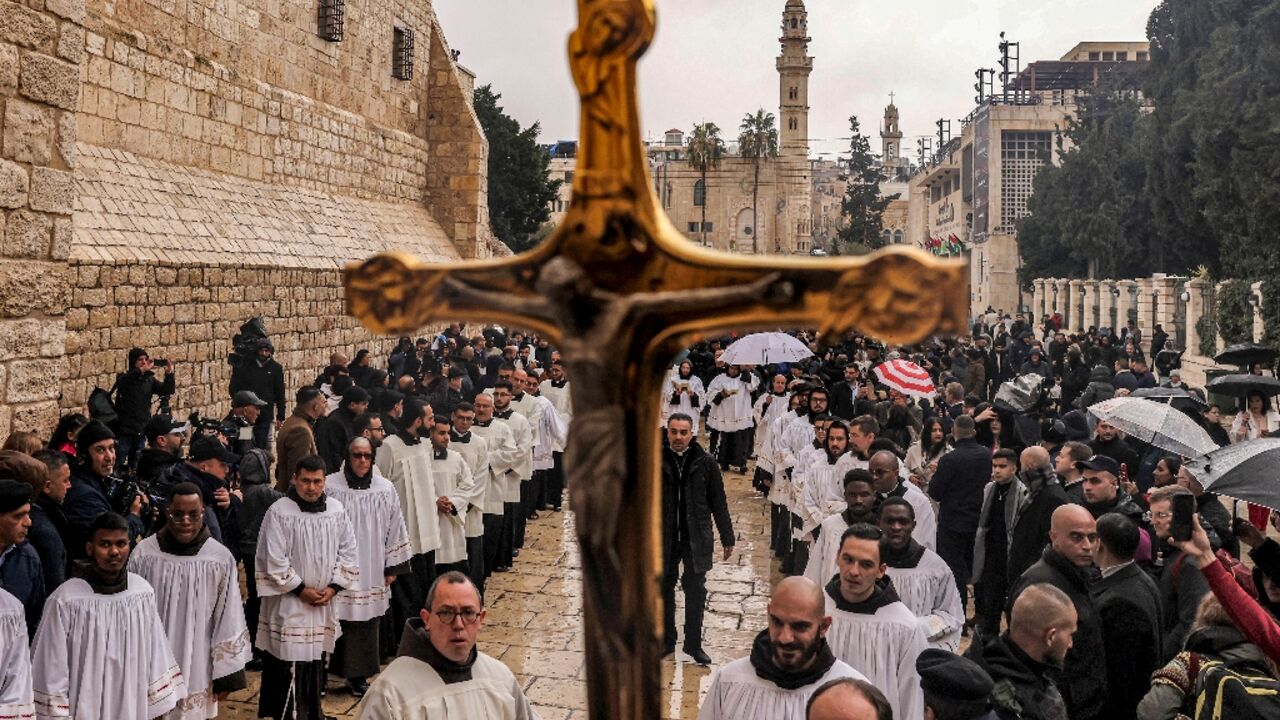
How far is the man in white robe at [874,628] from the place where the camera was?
14.8 ft

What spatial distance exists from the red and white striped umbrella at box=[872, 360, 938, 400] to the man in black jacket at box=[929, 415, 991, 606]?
2814mm

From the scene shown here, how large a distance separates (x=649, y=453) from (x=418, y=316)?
0.40 m

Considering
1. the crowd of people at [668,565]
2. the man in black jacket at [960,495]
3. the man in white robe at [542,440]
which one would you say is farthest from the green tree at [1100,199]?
the man in black jacket at [960,495]

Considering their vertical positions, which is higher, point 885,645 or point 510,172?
point 510,172

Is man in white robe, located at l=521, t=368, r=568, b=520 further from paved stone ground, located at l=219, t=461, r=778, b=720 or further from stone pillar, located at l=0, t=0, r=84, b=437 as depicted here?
stone pillar, located at l=0, t=0, r=84, b=437

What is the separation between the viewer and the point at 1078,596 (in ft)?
15.4

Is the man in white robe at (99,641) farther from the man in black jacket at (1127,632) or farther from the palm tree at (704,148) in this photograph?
the palm tree at (704,148)

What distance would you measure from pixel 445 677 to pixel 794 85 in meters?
83.1

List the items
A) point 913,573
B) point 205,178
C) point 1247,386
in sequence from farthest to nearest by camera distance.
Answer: point 205,178 → point 1247,386 → point 913,573

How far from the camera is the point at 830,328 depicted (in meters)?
1.43

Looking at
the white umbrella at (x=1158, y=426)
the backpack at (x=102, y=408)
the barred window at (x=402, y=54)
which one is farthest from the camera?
the barred window at (x=402, y=54)

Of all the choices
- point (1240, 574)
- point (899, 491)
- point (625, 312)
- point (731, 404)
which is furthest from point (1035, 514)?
point (731, 404)

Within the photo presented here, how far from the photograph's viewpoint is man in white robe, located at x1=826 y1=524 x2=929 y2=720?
4.52 meters

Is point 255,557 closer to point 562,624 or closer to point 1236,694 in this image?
point 562,624
